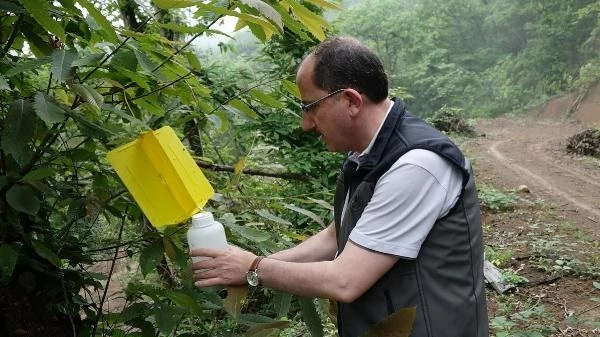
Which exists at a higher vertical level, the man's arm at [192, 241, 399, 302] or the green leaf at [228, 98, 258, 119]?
the green leaf at [228, 98, 258, 119]

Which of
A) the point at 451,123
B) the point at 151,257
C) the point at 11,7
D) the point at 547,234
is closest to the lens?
the point at 11,7

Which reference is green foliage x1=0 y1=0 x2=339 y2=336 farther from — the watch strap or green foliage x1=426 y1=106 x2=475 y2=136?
green foliage x1=426 y1=106 x2=475 y2=136

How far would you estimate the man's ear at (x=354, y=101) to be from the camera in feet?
5.32

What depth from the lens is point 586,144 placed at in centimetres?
1600

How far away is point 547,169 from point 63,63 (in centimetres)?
1527

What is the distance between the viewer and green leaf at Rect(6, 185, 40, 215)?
117 cm

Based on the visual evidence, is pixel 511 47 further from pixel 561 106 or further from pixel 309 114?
pixel 309 114

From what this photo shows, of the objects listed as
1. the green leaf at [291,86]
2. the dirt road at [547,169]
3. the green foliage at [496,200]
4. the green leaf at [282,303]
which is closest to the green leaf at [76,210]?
the green leaf at [282,303]

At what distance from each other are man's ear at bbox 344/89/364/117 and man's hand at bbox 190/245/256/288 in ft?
2.02

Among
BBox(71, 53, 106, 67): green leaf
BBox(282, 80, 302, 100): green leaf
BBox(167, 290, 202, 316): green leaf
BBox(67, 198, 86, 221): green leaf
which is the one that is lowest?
BBox(167, 290, 202, 316): green leaf

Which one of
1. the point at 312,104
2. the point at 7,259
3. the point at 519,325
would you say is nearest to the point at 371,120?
the point at 312,104

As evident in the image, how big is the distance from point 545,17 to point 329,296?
37.5 m

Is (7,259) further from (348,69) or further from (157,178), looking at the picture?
(348,69)

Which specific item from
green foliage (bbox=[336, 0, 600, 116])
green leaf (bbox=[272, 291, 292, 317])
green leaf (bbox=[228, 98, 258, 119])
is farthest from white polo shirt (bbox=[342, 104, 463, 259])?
green foliage (bbox=[336, 0, 600, 116])
